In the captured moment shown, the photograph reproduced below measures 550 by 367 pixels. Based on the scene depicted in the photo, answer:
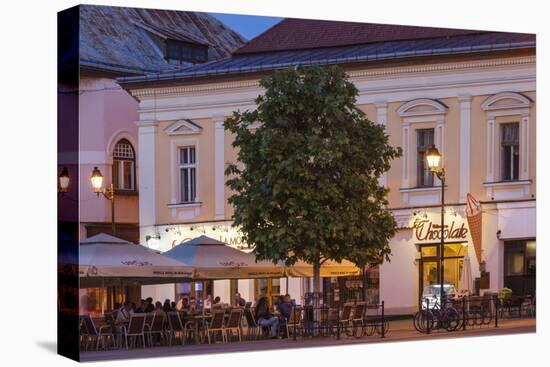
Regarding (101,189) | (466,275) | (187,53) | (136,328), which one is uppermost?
(187,53)

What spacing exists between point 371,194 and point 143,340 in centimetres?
568

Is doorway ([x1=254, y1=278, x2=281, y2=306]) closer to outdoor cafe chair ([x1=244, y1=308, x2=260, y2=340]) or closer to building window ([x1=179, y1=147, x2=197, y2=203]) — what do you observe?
outdoor cafe chair ([x1=244, y1=308, x2=260, y2=340])

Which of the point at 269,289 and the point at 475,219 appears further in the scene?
the point at 475,219

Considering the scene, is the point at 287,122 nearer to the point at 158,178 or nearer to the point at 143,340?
the point at 158,178

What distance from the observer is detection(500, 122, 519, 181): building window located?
105ft

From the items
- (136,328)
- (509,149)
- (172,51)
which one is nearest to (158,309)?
(136,328)

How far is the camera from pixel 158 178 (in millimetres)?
29266

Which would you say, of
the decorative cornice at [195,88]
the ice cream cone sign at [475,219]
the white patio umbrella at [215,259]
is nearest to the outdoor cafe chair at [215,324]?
the white patio umbrella at [215,259]

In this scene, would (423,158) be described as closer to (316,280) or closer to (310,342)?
(316,280)

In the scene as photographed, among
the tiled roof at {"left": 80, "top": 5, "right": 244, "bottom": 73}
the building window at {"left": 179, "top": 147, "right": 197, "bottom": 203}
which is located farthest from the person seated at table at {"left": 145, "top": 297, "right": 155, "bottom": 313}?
the tiled roof at {"left": 80, "top": 5, "right": 244, "bottom": 73}

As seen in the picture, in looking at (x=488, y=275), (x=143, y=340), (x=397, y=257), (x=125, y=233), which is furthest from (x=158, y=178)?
(x=488, y=275)

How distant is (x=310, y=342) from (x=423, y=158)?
4853 mm

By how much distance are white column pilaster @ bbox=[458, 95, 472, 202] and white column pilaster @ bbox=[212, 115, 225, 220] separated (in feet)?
16.7

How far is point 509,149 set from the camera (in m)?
31.9
